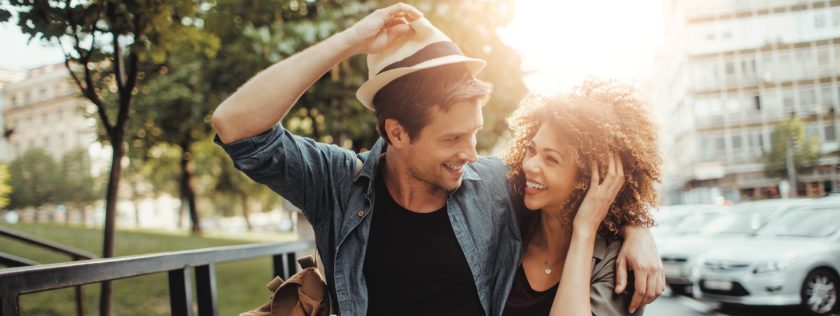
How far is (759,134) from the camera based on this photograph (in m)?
42.9

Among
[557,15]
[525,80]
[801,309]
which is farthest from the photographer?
[525,80]

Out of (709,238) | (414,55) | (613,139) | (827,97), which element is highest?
(827,97)

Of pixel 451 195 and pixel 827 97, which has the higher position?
pixel 827 97

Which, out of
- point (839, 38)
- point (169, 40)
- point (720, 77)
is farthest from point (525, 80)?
point (720, 77)

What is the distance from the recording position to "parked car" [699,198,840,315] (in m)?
8.12

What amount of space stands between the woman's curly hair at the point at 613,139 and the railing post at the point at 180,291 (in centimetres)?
165

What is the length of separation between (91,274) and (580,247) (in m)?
1.67

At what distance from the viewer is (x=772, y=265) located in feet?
27.0

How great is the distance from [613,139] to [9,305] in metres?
2.00

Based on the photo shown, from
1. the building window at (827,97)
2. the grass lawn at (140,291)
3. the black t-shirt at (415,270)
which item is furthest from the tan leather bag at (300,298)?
the building window at (827,97)

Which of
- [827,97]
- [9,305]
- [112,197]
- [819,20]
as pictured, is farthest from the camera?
[827,97]

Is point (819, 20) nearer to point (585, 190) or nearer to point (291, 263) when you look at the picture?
point (291, 263)


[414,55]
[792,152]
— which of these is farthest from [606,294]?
[792,152]

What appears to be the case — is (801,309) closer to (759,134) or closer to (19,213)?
(759,134)
